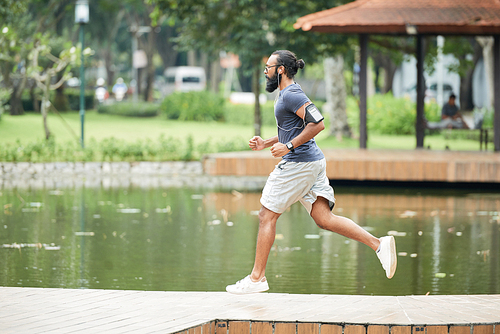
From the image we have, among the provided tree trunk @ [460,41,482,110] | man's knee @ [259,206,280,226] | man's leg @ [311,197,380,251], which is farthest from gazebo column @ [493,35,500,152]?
man's knee @ [259,206,280,226]

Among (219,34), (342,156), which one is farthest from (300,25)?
(219,34)

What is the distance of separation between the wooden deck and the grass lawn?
6.47m

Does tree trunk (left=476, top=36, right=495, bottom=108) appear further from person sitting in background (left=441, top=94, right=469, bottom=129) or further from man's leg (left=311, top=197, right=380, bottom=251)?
man's leg (left=311, top=197, right=380, bottom=251)

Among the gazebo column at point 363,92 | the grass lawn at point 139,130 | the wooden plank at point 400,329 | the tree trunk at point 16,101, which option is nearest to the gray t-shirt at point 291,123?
the wooden plank at point 400,329

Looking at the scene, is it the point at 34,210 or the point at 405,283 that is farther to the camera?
the point at 34,210

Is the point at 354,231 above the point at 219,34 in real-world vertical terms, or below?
below

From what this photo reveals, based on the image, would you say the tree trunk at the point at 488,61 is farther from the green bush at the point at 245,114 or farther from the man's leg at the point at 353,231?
the man's leg at the point at 353,231

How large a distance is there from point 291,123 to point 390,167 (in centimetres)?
821

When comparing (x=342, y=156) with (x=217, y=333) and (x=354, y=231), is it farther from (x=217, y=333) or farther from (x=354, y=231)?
(x=217, y=333)

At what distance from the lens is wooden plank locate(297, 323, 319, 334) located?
4.49 meters

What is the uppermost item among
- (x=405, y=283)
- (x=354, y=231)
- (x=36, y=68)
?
(x=36, y=68)

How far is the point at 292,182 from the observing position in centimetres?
532

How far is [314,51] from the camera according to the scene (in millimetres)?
19047

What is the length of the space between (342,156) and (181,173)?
12.4 ft
